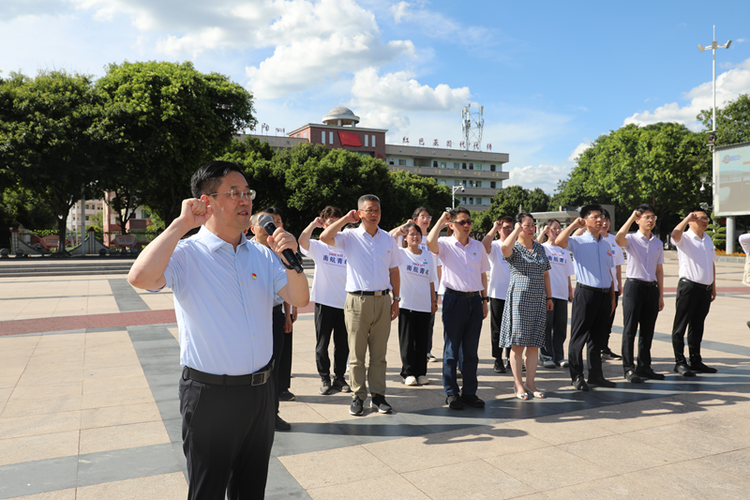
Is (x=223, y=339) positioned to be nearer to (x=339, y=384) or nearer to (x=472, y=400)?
(x=472, y=400)

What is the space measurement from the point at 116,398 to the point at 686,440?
16.5ft

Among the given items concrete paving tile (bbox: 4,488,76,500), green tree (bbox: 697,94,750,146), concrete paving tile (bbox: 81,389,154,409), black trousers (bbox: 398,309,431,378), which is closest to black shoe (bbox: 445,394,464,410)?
black trousers (bbox: 398,309,431,378)

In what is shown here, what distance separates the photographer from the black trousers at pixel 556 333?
6840 millimetres

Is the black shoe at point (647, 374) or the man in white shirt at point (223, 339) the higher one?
the man in white shirt at point (223, 339)

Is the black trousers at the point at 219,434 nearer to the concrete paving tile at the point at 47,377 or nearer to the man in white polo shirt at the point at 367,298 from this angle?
the man in white polo shirt at the point at 367,298

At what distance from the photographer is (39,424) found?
4.56 meters

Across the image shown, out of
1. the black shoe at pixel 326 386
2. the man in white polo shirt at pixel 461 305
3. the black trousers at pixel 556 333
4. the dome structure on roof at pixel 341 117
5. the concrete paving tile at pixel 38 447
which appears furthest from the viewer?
the dome structure on roof at pixel 341 117

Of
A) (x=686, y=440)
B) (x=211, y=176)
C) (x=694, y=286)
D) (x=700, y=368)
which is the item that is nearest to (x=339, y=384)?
(x=686, y=440)

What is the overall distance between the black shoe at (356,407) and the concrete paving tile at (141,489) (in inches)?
66.0

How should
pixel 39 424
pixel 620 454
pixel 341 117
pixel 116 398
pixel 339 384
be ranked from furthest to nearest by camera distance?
pixel 341 117 < pixel 339 384 < pixel 116 398 < pixel 39 424 < pixel 620 454

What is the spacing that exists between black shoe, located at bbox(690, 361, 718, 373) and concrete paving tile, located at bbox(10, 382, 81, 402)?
6892 mm

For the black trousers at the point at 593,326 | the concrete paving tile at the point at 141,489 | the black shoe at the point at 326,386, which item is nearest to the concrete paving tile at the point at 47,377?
the black shoe at the point at 326,386

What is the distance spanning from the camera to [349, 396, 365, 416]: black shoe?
189 inches

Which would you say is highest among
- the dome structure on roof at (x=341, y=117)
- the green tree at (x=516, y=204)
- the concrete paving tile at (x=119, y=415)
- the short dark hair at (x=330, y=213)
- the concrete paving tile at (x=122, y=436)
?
the dome structure on roof at (x=341, y=117)
